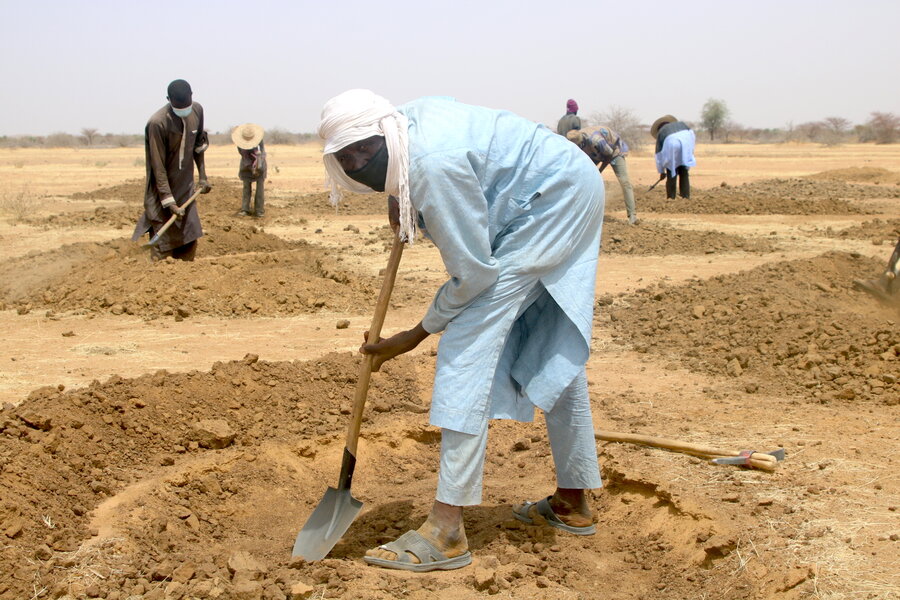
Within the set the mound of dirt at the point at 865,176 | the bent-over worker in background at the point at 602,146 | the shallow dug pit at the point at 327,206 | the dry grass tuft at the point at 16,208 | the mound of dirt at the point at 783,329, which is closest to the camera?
the mound of dirt at the point at 783,329

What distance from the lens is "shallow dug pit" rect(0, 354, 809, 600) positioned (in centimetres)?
298

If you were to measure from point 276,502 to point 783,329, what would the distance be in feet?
11.8

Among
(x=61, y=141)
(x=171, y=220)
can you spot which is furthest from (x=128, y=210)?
(x=61, y=141)

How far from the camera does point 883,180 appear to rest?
19266 mm

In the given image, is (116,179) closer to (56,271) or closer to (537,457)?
(56,271)

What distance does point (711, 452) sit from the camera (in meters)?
3.87

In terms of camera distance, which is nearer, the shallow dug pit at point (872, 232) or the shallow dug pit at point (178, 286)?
the shallow dug pit at point (178, 286)

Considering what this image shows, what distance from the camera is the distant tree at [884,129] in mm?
44125

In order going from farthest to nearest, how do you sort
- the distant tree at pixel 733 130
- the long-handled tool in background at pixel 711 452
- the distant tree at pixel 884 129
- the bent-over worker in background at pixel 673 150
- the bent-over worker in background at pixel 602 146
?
the distant tree at pixel 733 130 → the distant tree at pixel 884 129 → the bent-over worker in background at pixel 673 150 → the bent-over worker in background at pixel 602 146 → the long-handled tool in background at pixel 711 452

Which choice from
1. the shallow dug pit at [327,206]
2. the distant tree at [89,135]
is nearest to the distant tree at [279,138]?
the distant tree at [89,135]

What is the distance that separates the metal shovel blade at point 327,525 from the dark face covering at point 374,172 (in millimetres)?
1144

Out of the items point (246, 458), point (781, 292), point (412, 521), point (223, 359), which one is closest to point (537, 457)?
point (412, 521)

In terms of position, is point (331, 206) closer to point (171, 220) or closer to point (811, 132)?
point (171, 220)

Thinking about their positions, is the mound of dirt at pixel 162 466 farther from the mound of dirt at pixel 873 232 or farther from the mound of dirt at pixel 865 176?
the mound of dirt at pixel 865 176
